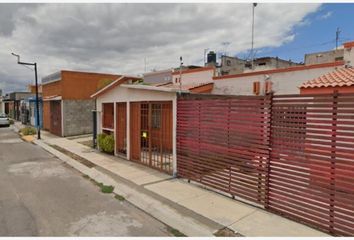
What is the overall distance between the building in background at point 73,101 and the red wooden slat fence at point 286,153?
14.4m

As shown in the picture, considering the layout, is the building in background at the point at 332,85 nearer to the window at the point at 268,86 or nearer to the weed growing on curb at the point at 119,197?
the window at the point at 268,86

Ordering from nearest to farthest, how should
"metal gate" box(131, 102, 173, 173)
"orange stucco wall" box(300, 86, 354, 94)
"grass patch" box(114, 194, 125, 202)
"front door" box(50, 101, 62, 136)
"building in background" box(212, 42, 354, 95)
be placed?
"orange stucco wall" box(300, 86, 354, 94) → "grass patch" box(114, 194, 125, 202) → "metal gate" box(131, 102, 173, 173) → "building in background" box(212, 42, 354, 95) → "front door" box(50, 101, 62, 136)

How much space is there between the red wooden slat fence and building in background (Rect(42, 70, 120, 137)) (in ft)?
47.3

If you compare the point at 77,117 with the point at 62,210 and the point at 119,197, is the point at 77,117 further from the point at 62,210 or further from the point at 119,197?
the point at 62,210

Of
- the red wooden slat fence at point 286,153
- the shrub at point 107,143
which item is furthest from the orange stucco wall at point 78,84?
the red wooden slat fence at point 286,153

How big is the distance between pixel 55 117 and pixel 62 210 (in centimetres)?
1629

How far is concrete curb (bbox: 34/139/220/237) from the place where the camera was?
4793 mm

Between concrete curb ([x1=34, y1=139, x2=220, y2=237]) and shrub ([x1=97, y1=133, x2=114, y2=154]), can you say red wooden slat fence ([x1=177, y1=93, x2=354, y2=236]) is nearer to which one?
concrete curb ([x1=34, y1=139, x2=220, y2=237])

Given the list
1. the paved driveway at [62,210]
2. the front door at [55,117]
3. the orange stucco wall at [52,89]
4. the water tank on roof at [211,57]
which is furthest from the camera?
the water tank on roof at [211,57]

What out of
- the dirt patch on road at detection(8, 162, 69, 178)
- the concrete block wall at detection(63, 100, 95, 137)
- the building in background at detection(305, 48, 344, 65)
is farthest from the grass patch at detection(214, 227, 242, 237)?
the building in background at detection(305, 48, 344, 65)

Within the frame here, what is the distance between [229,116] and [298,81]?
5953mm

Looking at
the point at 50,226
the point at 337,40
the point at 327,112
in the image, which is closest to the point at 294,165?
the point at 327,112

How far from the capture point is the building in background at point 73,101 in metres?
18.8

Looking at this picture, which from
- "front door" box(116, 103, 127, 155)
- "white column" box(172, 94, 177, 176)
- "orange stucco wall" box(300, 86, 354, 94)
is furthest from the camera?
"front door" box(116, 103, 127, 155)
